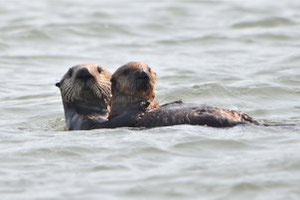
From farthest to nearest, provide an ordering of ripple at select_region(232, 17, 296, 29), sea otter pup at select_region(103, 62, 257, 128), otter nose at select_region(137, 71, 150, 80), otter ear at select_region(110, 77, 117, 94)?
1. ripple at select_region(232, 17, 296, 29)
2. otter ear at select_region(110, 77, 117, 94)
3. otter nose at select_region(137, 71, 150, 80)
4. sea otter pup at select_region(103, 62, 257, 128)

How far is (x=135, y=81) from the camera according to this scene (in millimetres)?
9750

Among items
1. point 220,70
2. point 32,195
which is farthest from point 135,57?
point 32,195

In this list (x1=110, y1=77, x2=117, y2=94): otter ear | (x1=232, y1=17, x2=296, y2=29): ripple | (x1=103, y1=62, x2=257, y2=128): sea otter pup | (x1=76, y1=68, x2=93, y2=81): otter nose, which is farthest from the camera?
(x1=232, y1=17, x2=296, y2=29): ripple

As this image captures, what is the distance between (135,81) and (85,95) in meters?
0.80

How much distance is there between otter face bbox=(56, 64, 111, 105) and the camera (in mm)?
10195

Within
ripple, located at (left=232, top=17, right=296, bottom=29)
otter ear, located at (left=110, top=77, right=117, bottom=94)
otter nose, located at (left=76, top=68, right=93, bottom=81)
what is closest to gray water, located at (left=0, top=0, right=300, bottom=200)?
ripple, located at (left=232, top=17, right=296, bottom=29)

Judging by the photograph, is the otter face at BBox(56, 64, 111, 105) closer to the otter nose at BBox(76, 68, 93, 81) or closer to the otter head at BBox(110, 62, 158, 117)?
the otter nose at BBox(76, 68, 93, 81)

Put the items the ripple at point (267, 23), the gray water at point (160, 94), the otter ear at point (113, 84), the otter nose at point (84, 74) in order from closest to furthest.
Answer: the gray water at point (160, 94) → the otter ear at point (113, 84) → the otter nose at point (84, 74) → the ripple at point (267, 23)

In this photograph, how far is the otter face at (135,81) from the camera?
31.8ft

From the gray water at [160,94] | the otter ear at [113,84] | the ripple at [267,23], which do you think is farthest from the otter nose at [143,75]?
the ripple at [267,23]

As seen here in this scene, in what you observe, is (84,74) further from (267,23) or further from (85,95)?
(267,23)

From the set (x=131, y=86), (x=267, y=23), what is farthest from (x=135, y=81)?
(x=267, y=23)

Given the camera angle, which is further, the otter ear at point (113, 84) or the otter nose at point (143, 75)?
the otter ear at point (113, 84)

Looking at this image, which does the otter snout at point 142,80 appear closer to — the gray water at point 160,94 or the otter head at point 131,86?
the otter head at point 131,86
